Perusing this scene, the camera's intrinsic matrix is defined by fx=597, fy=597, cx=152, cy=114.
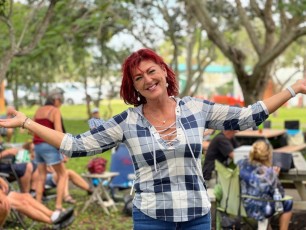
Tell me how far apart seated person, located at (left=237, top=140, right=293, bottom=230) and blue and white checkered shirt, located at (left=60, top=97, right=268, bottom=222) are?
10.7 feet

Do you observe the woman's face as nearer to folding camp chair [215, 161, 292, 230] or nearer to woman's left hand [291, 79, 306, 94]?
woman's left hand [291, 79, 306, 94]

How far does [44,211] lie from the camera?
622cm

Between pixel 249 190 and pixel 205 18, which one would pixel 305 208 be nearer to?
pixel 249 190

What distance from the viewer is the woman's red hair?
2.80 metres

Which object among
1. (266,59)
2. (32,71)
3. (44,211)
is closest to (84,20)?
(266,59)

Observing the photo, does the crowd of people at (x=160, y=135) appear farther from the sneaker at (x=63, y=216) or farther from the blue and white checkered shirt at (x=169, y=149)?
the sneaker at (x=63, y=216)

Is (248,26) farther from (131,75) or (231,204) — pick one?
(131,75)

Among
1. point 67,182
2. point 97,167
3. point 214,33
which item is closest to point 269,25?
point 214,33

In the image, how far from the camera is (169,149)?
269cm

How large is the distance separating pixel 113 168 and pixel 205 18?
18.6 feet

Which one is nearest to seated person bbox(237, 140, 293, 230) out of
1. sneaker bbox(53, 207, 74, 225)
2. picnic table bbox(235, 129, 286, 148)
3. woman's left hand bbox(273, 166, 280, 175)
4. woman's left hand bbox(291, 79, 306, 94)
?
woman's left hand bbox(273, 166, 280, 175)

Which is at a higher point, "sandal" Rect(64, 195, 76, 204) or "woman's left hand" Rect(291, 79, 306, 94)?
"woman's left hand" Rect(291, 79, 306, 94)

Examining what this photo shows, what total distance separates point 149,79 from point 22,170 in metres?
5.47

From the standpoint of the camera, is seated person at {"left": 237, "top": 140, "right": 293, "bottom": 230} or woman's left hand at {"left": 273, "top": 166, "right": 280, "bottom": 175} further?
woman's left hand at {"left": 273, "top": 166, "right": 280, "bottom": 175}
